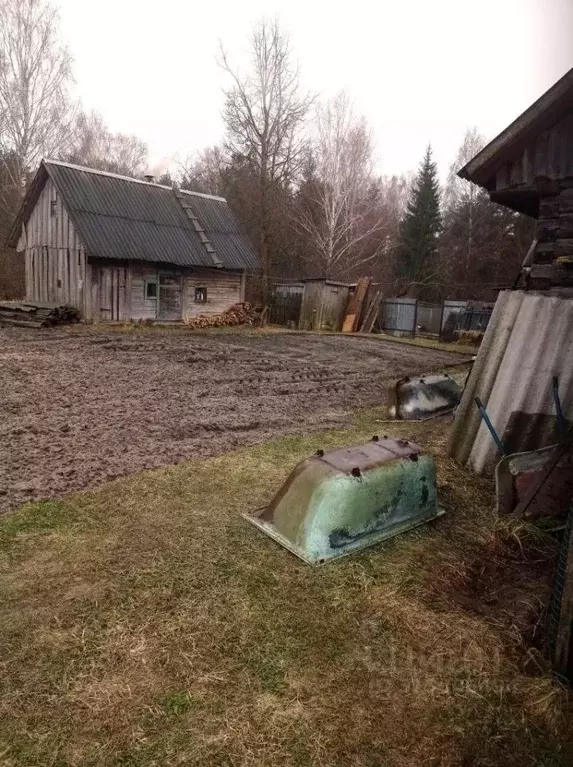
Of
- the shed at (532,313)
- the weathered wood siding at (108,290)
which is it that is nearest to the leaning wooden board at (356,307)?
the weathered wood siding at (108,290)

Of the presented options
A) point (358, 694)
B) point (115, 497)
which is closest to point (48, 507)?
point (115, 497)

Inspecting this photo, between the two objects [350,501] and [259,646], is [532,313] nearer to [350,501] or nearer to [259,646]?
[350,501]

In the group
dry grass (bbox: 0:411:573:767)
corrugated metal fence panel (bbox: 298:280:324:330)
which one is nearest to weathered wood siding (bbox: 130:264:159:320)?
corrugated metal fence panel (bbox: 298:280:324:330)

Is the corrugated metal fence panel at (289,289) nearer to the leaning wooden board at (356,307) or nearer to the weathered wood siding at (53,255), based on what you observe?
the leaning wooden board at (356,307)

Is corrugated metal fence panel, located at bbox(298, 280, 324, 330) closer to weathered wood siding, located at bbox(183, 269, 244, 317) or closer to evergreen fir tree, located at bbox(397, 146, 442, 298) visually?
weathered wood siding, located at bbox(183, 269, 244, 317)

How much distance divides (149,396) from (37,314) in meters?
11.0

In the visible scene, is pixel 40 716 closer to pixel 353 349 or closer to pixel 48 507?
pixel 48 507

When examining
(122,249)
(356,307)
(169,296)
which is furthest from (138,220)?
(356,307)

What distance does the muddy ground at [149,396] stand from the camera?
5.38 meters

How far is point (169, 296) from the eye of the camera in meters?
19.5

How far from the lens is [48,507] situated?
4184 millimetres

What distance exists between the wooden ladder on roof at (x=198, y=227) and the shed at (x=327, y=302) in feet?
13.4

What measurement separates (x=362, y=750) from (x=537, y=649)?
1.22 meters

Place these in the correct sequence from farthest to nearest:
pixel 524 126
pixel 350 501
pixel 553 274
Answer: pixel 553 274 < pixel 524 126 < pixel 350 501
